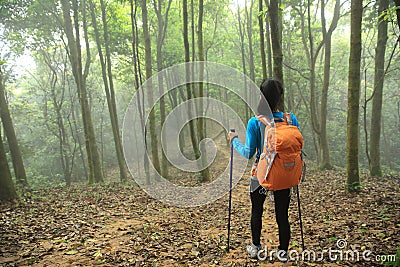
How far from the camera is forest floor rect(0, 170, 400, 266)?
3.99 meters

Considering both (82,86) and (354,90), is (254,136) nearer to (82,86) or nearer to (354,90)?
(354,90)

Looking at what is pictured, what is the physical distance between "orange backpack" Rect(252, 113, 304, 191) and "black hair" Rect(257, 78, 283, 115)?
0.22 metres

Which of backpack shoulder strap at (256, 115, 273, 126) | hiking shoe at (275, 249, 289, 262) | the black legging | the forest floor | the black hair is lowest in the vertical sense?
the forest floor

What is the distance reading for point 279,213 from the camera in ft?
10.9

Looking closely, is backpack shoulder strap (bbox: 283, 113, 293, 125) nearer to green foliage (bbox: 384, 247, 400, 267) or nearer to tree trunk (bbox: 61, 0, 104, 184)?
green foliage (bbox: 384, 247, 400, 267)

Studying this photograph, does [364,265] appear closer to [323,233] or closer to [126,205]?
[323,233]

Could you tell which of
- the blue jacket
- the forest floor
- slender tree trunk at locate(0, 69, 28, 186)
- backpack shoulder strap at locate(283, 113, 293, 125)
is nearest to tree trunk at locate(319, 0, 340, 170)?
the forest floor

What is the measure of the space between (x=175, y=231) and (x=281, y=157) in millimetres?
3504

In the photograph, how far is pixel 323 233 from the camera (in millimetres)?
4777

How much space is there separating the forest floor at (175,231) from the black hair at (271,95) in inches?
84.6

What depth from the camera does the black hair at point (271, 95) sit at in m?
3.29

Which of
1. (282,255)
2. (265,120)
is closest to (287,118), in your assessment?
(265,120)

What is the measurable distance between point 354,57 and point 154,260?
6.66 m

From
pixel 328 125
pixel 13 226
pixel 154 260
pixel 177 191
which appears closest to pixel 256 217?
pixel 154 260
